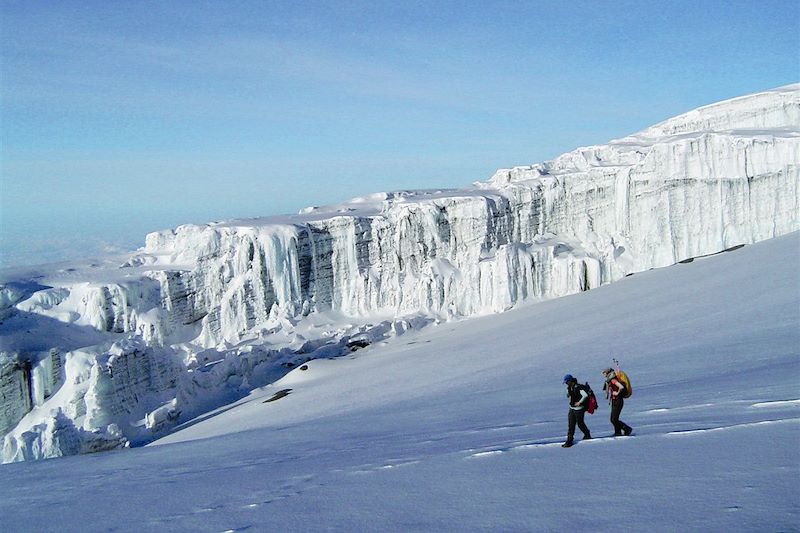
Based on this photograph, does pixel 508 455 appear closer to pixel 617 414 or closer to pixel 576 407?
pixel 576 407

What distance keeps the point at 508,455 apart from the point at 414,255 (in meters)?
24.8

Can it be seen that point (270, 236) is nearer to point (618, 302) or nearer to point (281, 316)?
point (281, 316)

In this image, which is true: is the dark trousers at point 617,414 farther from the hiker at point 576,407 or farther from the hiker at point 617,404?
the hiker at point 576,407

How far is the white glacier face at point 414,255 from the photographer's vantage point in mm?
24891

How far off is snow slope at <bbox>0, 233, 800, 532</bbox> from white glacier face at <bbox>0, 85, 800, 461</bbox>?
9.51 m

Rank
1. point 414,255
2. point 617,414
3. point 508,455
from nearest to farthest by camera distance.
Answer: point 508,455 < point 617,414 < point 414,255

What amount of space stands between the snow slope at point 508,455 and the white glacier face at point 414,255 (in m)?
9.51

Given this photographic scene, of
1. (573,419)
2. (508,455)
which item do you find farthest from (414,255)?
(508,455)

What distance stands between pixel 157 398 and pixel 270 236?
10484 mm

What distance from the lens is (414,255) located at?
102 feet

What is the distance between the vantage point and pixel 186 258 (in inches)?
1153

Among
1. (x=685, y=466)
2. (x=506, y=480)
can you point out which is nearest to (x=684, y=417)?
(x=685, y=466)

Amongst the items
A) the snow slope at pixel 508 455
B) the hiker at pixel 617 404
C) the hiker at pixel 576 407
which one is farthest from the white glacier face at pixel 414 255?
the hiker at pixel 617 404

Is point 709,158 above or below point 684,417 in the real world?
above
